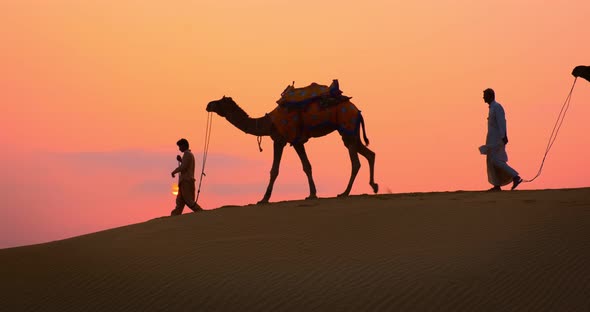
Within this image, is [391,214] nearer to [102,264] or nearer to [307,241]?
[307,241]

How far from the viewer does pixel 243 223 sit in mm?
17047

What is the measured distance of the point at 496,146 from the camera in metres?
20.0

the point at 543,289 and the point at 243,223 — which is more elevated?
the point at 243,223

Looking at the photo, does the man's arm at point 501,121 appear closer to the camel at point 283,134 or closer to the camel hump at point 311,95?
the camel at point 283,134

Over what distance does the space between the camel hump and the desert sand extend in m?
3.84

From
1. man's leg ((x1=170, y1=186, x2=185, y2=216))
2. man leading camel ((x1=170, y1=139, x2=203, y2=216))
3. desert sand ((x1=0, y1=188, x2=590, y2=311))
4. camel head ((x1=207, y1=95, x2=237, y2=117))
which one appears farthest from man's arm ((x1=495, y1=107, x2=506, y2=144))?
man's leg ((x1=170, y1=186, x2=185, y2=216))

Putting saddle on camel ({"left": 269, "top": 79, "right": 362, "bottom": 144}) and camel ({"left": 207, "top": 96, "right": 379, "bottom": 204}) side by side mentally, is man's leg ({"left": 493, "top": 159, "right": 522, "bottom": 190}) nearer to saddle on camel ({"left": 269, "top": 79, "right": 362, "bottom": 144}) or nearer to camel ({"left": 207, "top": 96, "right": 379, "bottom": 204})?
camel ({"left": 207, "top": 96, "right": 379, "bottom": 204})

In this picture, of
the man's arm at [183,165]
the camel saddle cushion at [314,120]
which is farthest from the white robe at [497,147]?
the man's arm at [183,165]

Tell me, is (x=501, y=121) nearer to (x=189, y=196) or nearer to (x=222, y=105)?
(x=222, y=105)

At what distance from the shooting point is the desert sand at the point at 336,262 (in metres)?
11.3

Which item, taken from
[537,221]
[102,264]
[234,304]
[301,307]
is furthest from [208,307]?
[537,221]

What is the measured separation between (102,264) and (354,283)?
13.9 feet

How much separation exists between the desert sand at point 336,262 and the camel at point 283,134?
336 cm

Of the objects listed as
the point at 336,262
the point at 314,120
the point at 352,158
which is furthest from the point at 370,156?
the point at 336,262
